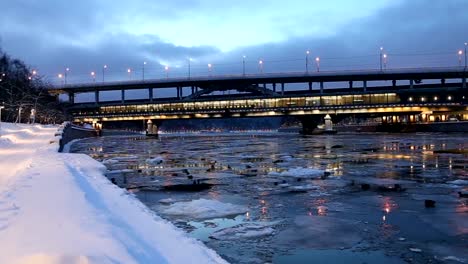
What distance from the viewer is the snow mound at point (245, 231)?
9594mm

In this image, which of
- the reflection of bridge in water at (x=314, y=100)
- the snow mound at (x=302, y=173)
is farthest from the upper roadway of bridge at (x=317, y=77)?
the snow mound at (x=302, y=173)

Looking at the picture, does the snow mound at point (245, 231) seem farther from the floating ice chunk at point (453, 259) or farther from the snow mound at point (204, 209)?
the floating ice chunk at point (453, 259)

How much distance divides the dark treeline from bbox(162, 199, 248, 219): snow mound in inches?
2732

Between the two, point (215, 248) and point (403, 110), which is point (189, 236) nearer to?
point (215, 248)

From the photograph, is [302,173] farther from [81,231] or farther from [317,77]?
[317,77]

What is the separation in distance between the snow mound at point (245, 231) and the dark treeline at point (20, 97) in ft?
238

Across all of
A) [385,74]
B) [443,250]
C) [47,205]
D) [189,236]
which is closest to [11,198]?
[47,205]

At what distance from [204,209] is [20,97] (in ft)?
273

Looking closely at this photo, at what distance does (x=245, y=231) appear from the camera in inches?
395

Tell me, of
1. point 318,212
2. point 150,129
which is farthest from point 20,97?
point 318,212

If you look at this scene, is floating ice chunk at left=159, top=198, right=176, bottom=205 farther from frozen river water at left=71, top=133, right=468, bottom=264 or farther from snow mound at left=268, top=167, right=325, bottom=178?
snow mound at left=268, top=167, right=325, bottom=178

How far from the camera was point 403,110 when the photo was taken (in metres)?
119

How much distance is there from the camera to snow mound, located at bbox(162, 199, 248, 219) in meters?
12.0

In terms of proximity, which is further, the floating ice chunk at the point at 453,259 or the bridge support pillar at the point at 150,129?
the bridge support pillar at the point at 150,129
